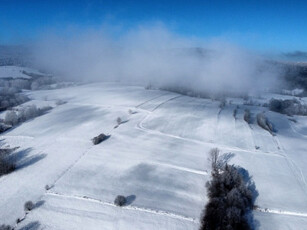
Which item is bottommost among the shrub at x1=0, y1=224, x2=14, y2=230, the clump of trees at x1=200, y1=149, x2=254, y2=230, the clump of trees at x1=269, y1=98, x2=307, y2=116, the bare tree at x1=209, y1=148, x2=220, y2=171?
the shrub at x1=0, y1=224, x2=14, y2=230

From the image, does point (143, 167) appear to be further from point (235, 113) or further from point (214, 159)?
point (235, 113)

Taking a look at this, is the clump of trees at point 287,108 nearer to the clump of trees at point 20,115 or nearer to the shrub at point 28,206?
the clump of trees at point 20,115

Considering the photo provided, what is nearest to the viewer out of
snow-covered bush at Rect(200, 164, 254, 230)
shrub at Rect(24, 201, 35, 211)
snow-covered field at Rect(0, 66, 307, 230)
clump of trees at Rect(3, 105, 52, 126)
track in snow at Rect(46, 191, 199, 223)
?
snow-covered bush at Rect(200, 164, 254, 230)

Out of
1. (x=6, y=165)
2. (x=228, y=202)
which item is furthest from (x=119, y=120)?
(x=228, y=202)

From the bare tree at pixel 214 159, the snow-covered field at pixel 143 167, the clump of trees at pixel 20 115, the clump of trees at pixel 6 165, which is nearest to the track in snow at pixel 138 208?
the snow-covered field at pixel 143 167

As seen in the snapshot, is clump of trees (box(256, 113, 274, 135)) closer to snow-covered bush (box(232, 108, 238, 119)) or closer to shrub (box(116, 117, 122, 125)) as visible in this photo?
snow-covered bush (box(232, 108, 238, 119))

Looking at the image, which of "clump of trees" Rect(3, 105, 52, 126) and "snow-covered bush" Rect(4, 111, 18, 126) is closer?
"snow-covered bush" Rect(4, 111, 18, 126)

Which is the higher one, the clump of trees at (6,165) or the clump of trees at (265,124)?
the clump of trees at (265,124)

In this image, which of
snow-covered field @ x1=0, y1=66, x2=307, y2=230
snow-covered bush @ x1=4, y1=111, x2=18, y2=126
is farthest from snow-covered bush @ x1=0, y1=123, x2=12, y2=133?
snow-covered field @ x1=0, y1=66, x2=307, y2=230
